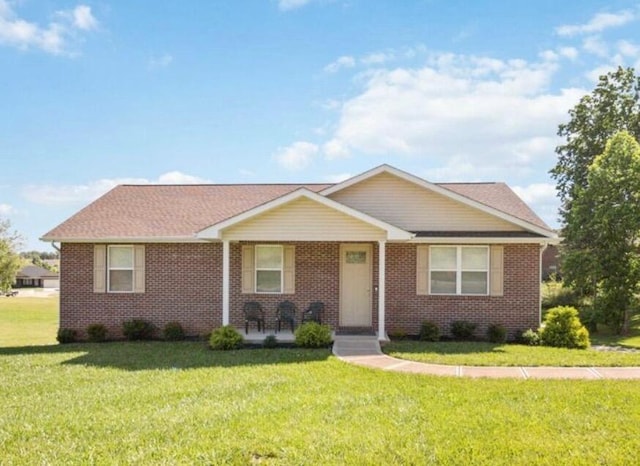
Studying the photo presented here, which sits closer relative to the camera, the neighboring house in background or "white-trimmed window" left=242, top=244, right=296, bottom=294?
"white-trimmed window" left=242, top=244, right=296, bottom=294

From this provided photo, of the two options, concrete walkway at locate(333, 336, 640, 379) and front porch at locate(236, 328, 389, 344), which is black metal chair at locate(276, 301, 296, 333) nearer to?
front porch at locate(236, 328, 389, 344)

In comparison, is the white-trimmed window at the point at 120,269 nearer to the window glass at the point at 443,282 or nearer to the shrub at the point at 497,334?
the window glass at the point at 443,282

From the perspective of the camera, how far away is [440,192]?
15.3 m

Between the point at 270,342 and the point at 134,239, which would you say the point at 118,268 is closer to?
the point at 134,239

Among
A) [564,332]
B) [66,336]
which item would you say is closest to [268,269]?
[66,336]

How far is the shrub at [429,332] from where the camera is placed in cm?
1418

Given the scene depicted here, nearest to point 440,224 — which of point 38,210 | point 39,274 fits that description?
point 38,210

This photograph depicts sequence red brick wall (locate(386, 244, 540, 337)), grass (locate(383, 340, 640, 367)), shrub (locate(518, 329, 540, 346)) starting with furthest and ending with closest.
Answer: red brick wall (locate(386, 244, 540, 337))
shrub (locate(518, 329, 540, 346))
grass (locate(383, 340, 640, 367))

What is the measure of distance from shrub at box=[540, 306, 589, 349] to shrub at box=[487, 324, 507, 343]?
3.15ft

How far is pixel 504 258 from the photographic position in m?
14.9

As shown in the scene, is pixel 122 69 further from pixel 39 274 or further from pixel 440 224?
pixel 39 274

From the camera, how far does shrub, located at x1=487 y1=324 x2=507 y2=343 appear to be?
46.3 ft

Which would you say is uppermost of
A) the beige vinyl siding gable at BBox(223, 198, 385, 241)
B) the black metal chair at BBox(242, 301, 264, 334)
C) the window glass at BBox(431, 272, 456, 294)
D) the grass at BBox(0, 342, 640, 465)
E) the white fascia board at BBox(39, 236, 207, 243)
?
the beige vinyl siding gable at BBox(223, 198, 385, 241)

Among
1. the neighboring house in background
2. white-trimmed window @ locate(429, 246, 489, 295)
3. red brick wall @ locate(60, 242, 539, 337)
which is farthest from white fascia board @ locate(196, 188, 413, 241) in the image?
the neighboring house in background
